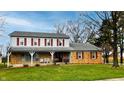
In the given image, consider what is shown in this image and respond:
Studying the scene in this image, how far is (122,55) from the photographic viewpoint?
17.5m

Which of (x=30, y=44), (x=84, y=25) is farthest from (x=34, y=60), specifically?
(x=84, y=25)

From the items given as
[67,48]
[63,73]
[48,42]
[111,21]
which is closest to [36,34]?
[48,42]

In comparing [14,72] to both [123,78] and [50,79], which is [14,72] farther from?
[123,78]

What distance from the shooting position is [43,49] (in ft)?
57.4

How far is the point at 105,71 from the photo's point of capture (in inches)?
687

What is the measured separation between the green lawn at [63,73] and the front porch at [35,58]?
172mm

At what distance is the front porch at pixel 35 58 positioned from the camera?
1719 cm

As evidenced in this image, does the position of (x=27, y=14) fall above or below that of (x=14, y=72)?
above

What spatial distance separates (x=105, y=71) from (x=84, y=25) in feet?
4.34

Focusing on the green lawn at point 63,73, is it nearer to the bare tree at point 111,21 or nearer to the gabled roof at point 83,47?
the bare tree at point 111,21

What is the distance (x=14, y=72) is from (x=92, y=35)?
88.5 inches

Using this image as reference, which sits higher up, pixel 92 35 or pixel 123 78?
pixel 92 35
